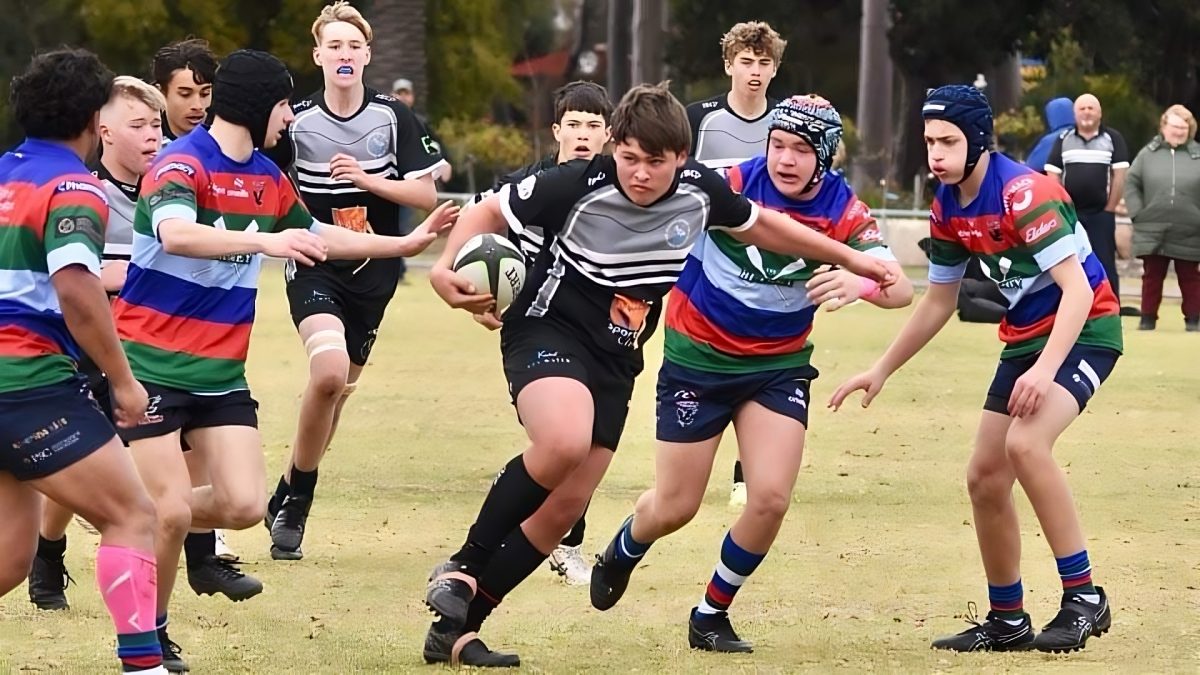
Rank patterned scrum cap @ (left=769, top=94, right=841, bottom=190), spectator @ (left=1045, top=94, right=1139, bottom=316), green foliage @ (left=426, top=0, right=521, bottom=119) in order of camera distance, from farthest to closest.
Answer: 1. green foliage @ (left=426, top=0, right=521, bottom=119)
2. spectator @ (left=1045, top=94, right=1139, bottom=316)
3. patterned scrum cap @ (left=769, top=94, right=841, bottom=190)

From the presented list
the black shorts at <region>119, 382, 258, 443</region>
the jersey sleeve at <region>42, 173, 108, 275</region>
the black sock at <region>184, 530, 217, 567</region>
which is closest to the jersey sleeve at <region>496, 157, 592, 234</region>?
the black shorts at <region>119, 382, 258, 443</region>

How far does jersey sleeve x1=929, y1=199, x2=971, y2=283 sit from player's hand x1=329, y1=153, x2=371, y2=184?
7.97 feet

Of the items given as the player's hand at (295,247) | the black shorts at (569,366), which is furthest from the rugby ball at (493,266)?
the player's hand at (295,247)

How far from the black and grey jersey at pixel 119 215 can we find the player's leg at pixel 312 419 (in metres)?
1.14

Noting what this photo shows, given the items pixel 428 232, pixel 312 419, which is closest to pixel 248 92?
pixel 428 232

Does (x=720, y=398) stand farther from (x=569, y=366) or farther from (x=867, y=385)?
(x=569, y=366)

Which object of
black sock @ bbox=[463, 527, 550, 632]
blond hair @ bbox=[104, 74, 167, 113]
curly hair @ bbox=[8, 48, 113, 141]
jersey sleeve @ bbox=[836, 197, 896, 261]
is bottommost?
black sock @ bbox=[463, 527, 550, 632]

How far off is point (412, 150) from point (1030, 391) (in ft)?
11.1

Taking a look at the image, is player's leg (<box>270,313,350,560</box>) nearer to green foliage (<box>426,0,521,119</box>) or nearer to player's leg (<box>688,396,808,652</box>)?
player's leg (<box>688,396,808,652</box>)

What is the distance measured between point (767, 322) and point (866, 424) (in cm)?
536

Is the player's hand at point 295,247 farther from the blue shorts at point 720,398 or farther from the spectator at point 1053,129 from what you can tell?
the spectator at point 1053,129

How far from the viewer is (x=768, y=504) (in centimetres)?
633

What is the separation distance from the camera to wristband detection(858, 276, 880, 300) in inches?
239

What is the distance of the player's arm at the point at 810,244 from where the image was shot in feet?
20.4
